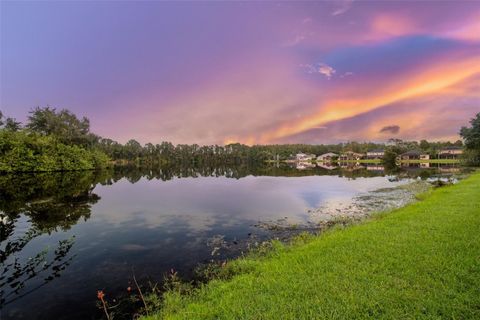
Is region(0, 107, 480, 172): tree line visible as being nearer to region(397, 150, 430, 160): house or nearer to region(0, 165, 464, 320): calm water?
region(397, 150, 430, 160): house

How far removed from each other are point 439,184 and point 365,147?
144010mm

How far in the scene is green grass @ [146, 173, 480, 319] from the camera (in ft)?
16.0

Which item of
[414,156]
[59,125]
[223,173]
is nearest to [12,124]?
[59,125]

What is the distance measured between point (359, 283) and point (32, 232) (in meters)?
15.0

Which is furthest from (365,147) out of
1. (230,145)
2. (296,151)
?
(230,145)

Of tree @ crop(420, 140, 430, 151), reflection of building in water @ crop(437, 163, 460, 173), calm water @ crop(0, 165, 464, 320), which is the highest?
tree @ crop(420, 140, 430, 151)

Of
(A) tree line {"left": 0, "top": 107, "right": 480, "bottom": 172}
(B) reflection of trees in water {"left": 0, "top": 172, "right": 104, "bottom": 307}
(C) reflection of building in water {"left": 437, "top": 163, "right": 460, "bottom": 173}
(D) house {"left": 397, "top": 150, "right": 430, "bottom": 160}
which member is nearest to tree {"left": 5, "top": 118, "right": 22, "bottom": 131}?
(A) tree line {"left": 0, "top": 107, "right": 480, "bottom": 172}

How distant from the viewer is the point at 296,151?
18325 centimetres

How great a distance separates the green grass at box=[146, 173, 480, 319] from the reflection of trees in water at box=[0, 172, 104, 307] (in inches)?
202

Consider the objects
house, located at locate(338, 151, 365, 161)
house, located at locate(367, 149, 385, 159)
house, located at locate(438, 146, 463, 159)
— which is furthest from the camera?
house, located at locate(338, 151, 365, 161)

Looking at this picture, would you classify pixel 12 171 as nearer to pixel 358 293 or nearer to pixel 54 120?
pixel 54 120

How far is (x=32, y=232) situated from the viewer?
13211 mm

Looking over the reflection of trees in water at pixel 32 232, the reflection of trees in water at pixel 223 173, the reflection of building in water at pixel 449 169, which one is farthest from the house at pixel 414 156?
the reflection of trees in water at pixel 32 232

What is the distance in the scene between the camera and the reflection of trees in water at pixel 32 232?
28.1 ft
